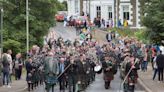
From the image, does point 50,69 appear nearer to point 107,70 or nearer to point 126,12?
point 107,70

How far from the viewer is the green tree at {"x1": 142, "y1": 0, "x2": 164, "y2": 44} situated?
33719mm

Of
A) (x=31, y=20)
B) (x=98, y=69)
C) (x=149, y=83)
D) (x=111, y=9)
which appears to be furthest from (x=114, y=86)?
(x=111, y=9)

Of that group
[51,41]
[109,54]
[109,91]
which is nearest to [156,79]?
[109,54]

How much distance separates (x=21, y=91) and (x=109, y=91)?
4.30 metres

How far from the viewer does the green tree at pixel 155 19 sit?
33.7 m

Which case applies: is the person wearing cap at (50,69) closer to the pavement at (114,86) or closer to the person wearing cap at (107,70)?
the pavement at (114,86)

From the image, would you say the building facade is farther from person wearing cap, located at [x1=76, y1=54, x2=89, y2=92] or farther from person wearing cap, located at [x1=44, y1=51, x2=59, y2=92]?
person wearing cap, located at [x1=44, y1=51, x2=59, y2=92]

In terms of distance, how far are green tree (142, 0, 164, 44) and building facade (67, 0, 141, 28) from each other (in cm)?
4326

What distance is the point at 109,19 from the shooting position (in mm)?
81125

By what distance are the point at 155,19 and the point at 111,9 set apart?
4926 centimetres

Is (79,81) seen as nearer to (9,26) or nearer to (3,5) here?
(3,5)

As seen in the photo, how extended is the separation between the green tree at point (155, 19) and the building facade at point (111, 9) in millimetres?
43262

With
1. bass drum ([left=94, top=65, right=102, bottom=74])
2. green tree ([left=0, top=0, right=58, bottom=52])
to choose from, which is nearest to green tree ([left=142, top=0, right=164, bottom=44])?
bass drum ([left=94, top=65, right=102, bottom=74])

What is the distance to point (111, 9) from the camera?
3268 inches
